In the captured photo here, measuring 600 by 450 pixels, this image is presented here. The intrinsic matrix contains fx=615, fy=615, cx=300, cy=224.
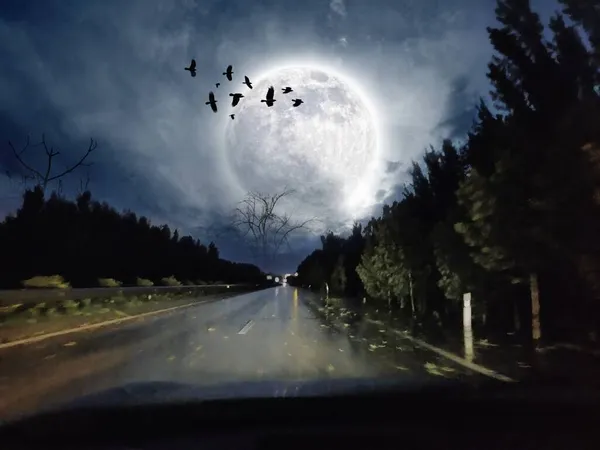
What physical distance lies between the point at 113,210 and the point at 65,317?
65.4 m

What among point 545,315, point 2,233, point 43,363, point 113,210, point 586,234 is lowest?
point 43,363

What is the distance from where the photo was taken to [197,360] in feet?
43.4

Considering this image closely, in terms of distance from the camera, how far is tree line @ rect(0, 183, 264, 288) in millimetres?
44312

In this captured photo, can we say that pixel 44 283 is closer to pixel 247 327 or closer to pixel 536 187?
pixel 247 327

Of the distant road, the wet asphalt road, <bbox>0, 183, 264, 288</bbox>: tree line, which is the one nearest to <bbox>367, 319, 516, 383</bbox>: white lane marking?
the wet asphalt road

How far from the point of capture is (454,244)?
19484 millimetres

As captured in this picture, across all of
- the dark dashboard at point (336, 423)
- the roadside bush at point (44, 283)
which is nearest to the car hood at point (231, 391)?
the dark dashboard at point (336, 423)

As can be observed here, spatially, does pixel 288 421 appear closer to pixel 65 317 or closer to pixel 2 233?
pixel 65 317

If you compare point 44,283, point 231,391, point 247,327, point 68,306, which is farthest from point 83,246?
point 231,391

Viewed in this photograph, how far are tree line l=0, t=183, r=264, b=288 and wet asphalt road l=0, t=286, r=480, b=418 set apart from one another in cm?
1870

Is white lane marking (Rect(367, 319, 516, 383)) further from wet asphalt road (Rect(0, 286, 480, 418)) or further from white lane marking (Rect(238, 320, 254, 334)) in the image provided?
white lane marking (Rect(238, 320, 254, 334))

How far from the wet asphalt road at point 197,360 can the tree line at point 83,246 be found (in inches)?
736

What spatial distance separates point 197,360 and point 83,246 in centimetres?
4434

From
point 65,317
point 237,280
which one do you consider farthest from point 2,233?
point 237,280
